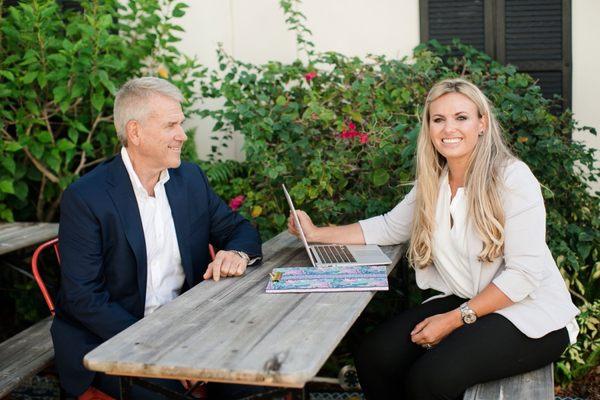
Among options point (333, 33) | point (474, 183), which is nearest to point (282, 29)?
point (333, 33)

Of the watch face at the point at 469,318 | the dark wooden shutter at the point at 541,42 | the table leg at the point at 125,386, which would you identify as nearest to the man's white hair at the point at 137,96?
the table leg at the point at 125,386

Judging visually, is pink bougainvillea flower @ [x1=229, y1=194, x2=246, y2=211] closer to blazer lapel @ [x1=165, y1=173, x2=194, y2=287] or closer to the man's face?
blazer lapel @ [x1=165, y1=173, x2=194, y2=287]

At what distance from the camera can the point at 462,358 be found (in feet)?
8.69

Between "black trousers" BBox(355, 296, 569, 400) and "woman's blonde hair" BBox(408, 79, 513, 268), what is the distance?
0.98ft

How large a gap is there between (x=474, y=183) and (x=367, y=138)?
1.49 metres

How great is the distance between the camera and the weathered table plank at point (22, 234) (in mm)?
4004

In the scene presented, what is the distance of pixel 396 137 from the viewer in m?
4.24

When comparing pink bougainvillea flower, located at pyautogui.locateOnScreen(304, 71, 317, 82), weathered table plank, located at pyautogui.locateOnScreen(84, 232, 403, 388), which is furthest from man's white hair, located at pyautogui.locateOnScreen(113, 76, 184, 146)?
pink bougainvillea flower, located at pyautogui.locateOnScreen(304, 71, 317, 82)

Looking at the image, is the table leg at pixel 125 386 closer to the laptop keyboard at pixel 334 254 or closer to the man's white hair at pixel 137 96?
the laptop keyboard at pixel 334 254

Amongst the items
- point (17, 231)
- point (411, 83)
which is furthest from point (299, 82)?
point (17, 231)

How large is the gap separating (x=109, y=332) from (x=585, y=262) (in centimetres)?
269

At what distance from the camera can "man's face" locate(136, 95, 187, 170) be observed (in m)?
2.99

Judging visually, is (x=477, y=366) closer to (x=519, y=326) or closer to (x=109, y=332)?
(x=519, y=326)

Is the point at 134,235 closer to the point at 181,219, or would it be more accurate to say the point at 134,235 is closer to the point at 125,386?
the point at 181,219
